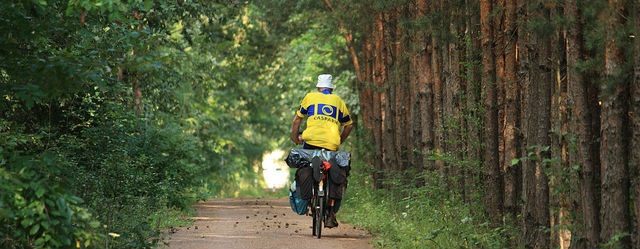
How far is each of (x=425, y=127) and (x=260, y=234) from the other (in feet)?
12.7

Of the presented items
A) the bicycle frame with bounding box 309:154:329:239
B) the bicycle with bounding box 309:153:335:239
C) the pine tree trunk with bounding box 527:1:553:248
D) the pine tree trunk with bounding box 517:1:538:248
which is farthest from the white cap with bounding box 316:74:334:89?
the pine tree trunk with bounding box 527:1:553:248

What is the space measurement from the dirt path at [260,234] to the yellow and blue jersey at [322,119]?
4.38ft

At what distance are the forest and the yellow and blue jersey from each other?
146 centimetres

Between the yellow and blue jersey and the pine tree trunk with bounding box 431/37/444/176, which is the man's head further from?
the pine tree trunk with bounding box 431/37/444/176

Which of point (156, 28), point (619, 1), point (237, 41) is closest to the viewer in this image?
point (619, 1)

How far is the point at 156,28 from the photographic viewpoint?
19.3 metres

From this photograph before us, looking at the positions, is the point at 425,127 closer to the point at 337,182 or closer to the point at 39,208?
the point at 337,182

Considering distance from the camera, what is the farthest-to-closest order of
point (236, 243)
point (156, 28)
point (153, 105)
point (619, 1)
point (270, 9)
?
point (270, 9) < point (153, 105) < point (156, 28) < point (236, 243) < point (619, 1)

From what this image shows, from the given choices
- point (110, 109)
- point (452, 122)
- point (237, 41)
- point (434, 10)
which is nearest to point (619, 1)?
point (452, 122)

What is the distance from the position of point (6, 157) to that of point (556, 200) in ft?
17.0

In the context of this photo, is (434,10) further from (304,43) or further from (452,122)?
(304,43)

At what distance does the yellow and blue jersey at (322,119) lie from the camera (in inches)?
437

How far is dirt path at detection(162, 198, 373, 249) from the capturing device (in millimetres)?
10344

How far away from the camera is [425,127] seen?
1406 cm
